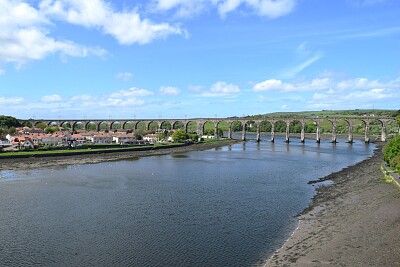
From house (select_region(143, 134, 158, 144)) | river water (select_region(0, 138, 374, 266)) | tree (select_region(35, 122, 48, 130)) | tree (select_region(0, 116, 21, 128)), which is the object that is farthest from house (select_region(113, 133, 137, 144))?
tree (select_region(35, 122, 48, 130))

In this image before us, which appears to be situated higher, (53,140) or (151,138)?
(53,140)

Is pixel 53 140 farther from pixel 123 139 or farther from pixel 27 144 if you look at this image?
pixel 123 139

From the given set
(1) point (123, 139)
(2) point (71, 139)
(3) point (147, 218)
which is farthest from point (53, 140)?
(3) point (147, 218)

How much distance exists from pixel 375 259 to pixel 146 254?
12.4 metres

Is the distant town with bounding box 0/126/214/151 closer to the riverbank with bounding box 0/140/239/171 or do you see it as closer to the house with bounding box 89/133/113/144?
the house with bounding box 89/133/113/144

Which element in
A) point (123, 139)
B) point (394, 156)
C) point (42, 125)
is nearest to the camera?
point (394, 156)

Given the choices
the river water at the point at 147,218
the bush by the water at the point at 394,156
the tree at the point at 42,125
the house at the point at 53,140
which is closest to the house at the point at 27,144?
the house at the point at 53,140

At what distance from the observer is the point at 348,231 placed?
907 inches

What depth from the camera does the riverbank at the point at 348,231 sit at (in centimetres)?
1853

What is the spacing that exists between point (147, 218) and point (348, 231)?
14687mm

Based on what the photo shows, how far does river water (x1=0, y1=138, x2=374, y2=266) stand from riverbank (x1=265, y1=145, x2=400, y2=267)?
1307 millimetres

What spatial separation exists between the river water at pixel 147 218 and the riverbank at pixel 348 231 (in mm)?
1307

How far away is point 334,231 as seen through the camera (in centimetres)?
2320

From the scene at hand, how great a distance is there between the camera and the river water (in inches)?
794
